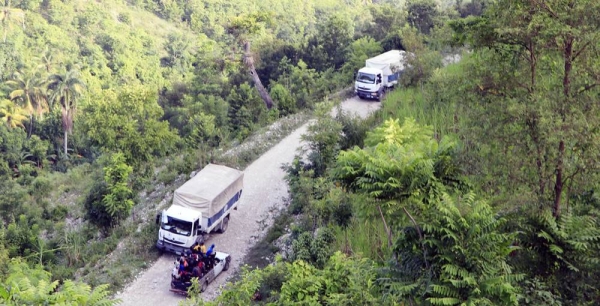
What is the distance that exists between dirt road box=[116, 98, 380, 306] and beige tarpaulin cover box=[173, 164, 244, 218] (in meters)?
1.23

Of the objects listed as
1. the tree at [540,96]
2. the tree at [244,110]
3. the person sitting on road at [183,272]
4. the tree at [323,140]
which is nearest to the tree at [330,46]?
the tree at [244,110]

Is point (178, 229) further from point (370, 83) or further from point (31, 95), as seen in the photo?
point (31, 95)

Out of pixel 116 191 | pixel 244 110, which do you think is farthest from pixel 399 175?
pixel 244 110

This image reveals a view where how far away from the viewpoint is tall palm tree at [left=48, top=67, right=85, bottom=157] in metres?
49.9

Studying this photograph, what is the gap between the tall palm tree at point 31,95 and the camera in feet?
174

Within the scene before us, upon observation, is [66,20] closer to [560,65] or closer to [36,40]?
[36,40]

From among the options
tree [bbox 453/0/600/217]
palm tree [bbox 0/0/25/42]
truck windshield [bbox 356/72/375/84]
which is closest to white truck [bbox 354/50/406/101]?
truck windshield [bbox 356/72/375/84]

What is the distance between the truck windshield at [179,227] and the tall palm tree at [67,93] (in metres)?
34.6

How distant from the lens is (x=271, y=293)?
14.1 meters

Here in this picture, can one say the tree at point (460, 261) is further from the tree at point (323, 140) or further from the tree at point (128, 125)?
the tree at point (128, 125)

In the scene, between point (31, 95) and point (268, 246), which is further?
point (31, 95)

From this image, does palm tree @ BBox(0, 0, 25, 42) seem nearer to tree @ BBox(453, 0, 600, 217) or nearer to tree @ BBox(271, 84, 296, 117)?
tree @ BBox(271, 84, 296, 117)

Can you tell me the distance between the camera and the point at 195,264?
1697 centimetres

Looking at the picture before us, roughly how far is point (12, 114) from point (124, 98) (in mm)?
32865
